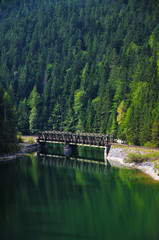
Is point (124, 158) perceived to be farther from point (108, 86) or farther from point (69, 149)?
point (108, 86)

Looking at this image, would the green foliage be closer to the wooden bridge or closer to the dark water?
the dark water

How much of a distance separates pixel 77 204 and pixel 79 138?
56.7 m

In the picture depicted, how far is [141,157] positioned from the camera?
74312mm

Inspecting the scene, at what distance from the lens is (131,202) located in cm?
5125

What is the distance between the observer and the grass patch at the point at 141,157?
7129 centimetres

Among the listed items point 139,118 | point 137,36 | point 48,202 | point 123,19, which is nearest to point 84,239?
point 48,202

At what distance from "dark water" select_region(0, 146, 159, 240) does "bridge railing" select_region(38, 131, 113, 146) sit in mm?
19250

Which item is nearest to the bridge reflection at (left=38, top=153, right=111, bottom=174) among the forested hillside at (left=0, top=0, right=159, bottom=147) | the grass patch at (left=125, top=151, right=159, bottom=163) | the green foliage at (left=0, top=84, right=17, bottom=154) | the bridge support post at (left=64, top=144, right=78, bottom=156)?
the grass patch at (left=125, top=151, right=159, bottom=163)

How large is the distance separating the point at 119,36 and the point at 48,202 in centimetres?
13878

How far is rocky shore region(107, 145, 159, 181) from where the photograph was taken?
6635 cm

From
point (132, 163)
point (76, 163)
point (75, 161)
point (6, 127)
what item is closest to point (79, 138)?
point (75, 161)

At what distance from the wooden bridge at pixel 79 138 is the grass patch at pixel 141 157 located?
15975mm

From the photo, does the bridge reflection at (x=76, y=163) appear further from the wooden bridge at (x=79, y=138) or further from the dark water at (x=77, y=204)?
the wooden bridge at (x=79, y=138)

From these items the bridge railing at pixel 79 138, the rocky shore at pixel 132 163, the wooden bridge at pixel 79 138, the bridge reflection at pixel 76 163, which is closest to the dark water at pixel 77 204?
the bridge reflection at pixel 76 163
